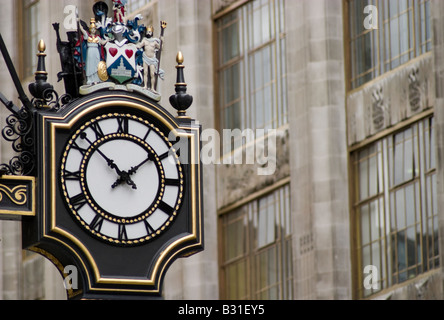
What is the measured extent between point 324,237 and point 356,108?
2703 millimetres

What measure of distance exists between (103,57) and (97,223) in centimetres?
152

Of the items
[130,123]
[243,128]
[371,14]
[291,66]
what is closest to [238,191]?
[243,128]

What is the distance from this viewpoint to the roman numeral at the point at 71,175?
12711 millimetres

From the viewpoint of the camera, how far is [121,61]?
13219 mm

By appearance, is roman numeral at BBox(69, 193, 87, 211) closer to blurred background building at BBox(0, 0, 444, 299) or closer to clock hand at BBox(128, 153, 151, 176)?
clock hand at BBox(128, 153, 151, 176)

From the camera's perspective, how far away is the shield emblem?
13.2m

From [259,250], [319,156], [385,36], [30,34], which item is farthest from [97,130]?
[30,34]

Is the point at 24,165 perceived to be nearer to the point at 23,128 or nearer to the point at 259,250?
the point at 23,128

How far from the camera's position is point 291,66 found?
3192cm

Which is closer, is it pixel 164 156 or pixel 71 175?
pixel 71 175
